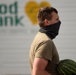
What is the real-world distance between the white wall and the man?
9.48 feet

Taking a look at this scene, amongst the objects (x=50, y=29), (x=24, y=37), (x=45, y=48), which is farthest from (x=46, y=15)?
(x=24, y=37)

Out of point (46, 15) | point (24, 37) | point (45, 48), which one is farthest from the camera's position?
point (24, 37)

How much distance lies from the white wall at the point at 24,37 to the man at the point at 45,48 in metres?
2.89

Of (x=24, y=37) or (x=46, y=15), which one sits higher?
(x=46, y=15)

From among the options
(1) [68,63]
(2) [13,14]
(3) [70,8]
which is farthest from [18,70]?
(1) [68,63]

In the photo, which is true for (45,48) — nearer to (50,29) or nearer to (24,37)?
(50,29)

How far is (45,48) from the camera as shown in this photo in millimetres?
2836

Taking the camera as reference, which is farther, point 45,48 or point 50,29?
point 50,29

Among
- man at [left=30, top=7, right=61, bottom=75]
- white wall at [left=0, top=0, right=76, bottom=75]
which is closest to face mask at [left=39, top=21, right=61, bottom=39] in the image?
man at [left=30, top=7, right=61, bottom=75]

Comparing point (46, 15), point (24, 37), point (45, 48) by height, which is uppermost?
point (46, 15)

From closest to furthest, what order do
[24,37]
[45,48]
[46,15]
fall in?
1. [45,48]
2. [46,15]
3. [24,37]

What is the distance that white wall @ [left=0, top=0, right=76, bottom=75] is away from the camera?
6027 mm

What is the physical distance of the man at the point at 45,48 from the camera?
111 inches

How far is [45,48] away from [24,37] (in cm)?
321
